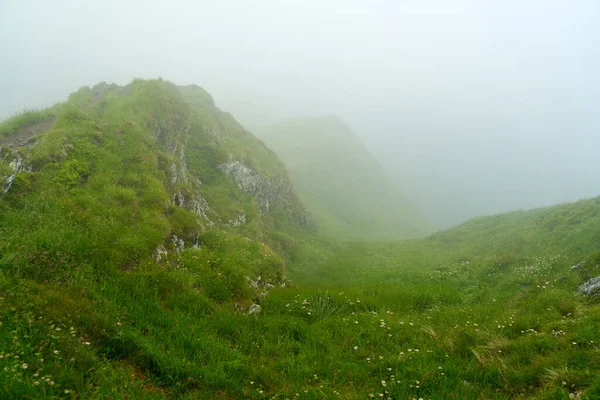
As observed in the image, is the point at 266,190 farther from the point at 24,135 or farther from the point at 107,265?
the point at 107,265

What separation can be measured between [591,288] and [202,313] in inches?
440

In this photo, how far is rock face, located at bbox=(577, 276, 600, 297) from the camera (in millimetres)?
9312

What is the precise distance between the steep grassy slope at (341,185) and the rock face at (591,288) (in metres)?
35.6

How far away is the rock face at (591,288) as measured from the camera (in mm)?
9312

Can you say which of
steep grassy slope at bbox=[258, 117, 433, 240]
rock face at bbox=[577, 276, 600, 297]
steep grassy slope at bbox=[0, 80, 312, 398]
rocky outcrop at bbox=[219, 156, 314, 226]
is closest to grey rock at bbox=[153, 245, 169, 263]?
steep grassy slope at bbox=[0, 80, 312, 398]

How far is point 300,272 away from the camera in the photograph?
24391mm

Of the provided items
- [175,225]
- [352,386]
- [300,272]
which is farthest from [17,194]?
[300,272]

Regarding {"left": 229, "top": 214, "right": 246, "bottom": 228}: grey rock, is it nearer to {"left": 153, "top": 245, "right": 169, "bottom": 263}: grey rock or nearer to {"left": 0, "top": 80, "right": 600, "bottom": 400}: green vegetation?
{"left": 0, "top": 80, "right": 600, "bottom": 400}: green vegetation

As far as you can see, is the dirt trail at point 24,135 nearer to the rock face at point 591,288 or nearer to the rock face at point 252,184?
the rock face at point 252,184

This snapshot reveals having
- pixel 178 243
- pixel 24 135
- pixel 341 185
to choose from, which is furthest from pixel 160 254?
pixel 341 185

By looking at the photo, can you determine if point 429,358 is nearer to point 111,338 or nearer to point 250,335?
point 250,335

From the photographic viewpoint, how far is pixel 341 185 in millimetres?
76000

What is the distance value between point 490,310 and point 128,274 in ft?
35.4

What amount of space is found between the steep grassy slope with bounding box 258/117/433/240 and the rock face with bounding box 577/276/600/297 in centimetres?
3556
